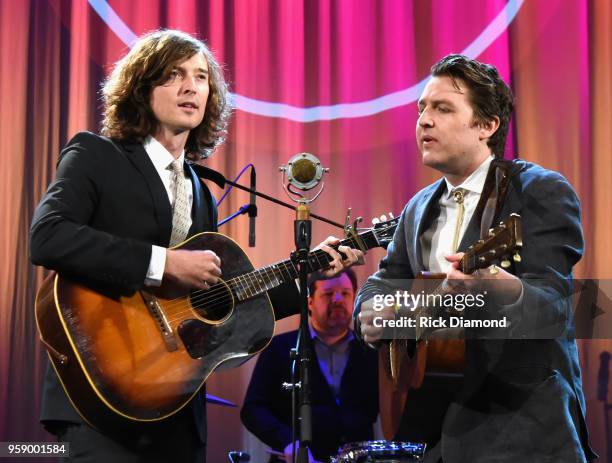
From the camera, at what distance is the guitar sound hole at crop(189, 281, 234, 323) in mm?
2631

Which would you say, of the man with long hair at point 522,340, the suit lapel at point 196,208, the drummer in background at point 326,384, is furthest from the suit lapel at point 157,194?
the drummer in background at point 326,384

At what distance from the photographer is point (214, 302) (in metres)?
2.70

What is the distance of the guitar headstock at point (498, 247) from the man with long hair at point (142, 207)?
0.94 meters

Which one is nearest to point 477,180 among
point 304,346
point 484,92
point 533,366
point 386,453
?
point 484,92

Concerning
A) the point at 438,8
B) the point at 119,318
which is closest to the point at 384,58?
the point at 438,8

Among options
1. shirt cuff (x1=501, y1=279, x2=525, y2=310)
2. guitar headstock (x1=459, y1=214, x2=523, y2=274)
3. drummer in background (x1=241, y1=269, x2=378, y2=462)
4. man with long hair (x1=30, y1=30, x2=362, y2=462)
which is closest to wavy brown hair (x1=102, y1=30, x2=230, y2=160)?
man with long hair (x1=30, y1=30, x2=362, y2=462)

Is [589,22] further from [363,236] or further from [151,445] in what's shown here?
[151,445]

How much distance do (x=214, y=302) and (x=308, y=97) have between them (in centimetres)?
259

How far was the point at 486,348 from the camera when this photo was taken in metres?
2.08

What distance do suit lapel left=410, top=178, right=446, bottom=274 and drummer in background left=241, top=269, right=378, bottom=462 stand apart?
67.0 inches

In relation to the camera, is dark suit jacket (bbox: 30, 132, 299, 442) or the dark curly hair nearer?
dark suit jacket (bbox: 30, 132, 299, 442)

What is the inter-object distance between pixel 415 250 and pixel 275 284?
0.64 m

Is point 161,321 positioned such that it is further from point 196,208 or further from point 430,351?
point 430,351

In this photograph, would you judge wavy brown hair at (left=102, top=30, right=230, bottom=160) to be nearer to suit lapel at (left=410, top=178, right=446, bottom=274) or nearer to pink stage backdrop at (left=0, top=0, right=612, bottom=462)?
suit lapel at (left=410, top=178, right=446, bottom=274)
